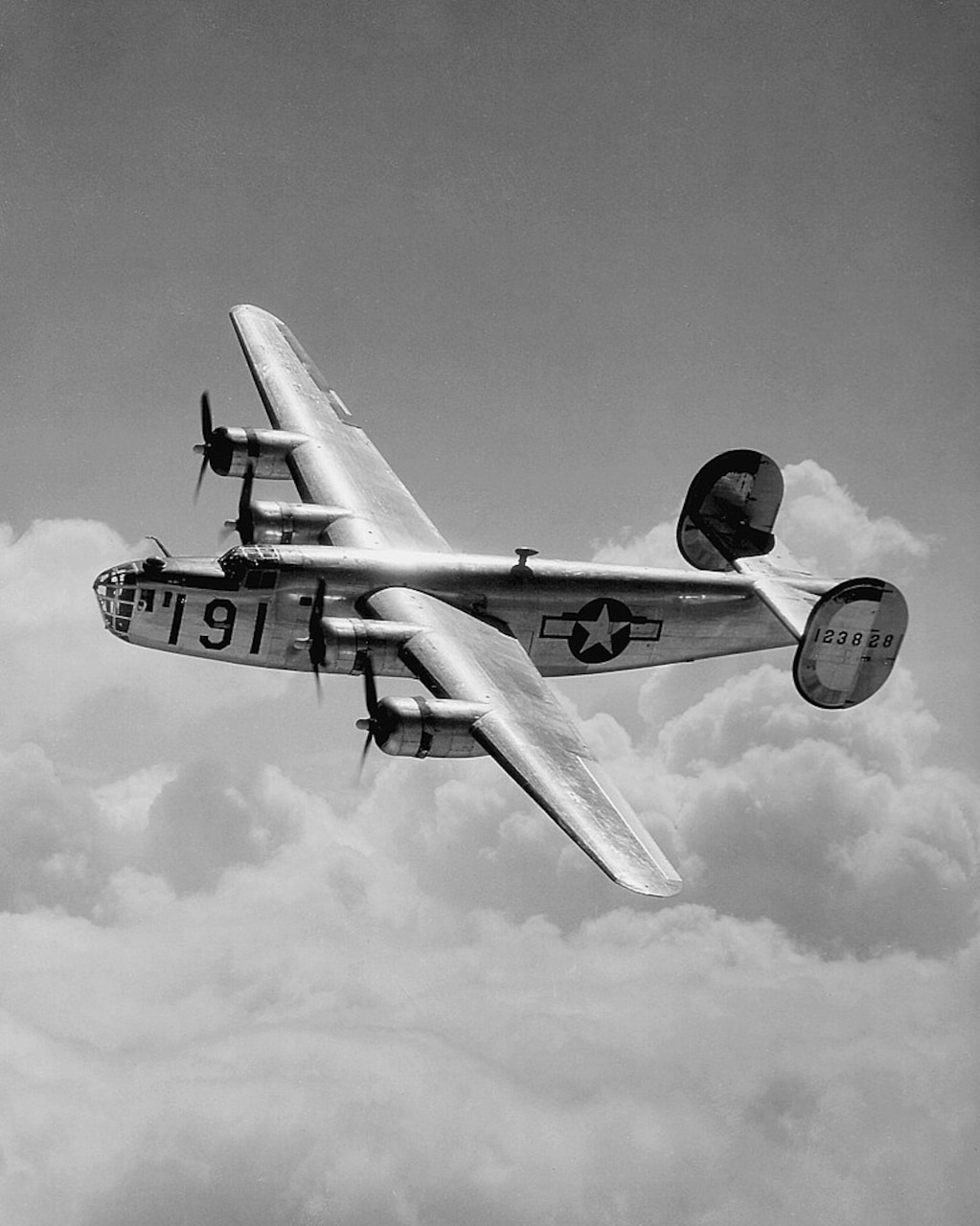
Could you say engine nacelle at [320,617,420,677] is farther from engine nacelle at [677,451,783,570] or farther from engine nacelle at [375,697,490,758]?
engine nacelle at [677,451,783,570]

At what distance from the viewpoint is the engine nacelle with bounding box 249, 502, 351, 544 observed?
94.9 feet

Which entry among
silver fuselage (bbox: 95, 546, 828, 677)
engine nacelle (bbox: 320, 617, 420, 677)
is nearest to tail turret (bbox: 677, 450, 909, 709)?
silver fuselage (bbox: 95, 546, 828, 677)

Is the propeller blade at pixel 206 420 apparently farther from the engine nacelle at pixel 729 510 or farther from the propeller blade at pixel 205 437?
the engine nacelle at pixel 729 510

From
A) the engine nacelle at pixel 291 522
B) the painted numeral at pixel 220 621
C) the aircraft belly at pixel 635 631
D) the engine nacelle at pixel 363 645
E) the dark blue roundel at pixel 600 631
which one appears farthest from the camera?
the dark blue roundel at pixel 600 631

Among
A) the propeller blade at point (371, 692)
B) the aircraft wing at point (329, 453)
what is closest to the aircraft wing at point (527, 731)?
the propeller blade at point (371, 692)

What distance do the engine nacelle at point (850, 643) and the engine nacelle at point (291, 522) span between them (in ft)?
37.4

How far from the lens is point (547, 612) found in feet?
95.5

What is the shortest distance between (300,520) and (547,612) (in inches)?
246

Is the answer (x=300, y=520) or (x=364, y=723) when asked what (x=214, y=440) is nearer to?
(x=300, y=520)

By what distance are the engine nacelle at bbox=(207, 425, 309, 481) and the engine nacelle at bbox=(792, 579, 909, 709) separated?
1388 cm

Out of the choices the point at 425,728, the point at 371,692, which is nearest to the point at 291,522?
the point at 371,692

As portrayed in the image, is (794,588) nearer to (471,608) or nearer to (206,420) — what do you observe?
(471,608)

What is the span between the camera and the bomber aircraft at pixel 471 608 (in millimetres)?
21672

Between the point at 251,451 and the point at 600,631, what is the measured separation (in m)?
10.00
